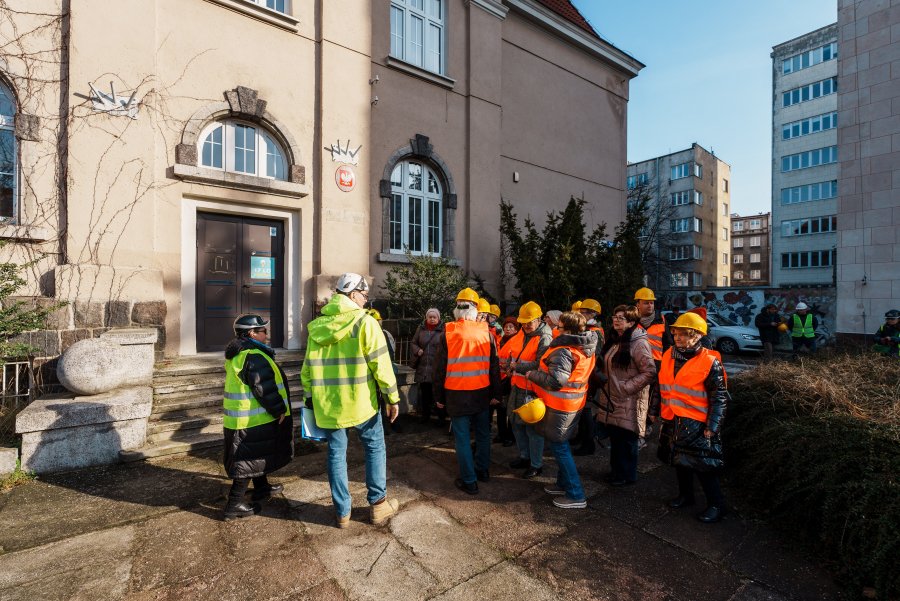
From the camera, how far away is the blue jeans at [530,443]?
15.0 ft

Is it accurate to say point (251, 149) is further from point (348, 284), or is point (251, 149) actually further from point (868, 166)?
point (868, 166)

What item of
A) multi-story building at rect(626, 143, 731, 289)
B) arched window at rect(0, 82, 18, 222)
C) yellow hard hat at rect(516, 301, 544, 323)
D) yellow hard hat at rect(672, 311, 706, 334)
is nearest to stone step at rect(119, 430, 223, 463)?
yellow hard hat at rect(516, 301, 544, 323)

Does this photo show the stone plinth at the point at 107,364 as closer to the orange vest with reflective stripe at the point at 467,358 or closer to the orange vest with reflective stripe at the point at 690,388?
the orange vest with reflective stripe at the point at 467,358

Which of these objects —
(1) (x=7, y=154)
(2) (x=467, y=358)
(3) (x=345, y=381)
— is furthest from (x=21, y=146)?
(2) (x=467, y=358)

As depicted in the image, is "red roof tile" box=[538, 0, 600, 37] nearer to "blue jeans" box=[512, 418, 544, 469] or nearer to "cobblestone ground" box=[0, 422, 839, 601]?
"blue jeans" box=[512, 418, 544, 469]

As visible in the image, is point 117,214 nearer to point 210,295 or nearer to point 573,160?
point 210,295

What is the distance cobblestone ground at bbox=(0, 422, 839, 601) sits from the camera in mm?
2852

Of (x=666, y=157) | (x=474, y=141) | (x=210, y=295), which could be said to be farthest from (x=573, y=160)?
(x=666, y=157)

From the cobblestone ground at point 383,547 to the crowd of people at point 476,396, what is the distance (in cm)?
24

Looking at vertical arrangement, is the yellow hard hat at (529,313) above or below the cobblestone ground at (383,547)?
above

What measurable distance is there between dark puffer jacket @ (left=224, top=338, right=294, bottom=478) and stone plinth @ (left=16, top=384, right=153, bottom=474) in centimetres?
187

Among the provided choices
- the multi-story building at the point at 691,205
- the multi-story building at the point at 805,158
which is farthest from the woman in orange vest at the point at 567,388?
the multi-story building at the point at 691,205

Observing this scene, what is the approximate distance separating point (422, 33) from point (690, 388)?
365 inches

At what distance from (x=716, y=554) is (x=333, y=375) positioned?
3.11m
